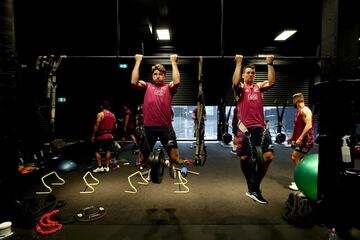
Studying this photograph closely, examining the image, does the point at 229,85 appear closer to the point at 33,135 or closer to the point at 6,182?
the point at 33,135

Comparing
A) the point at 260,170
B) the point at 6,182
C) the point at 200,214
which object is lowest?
the point at 200,214

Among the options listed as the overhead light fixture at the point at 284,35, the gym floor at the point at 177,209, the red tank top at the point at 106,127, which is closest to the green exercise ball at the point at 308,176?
the gym floor at the point at 177,209

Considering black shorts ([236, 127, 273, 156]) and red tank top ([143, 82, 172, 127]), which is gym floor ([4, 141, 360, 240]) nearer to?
black shorts ([236, 127, 273, 156])

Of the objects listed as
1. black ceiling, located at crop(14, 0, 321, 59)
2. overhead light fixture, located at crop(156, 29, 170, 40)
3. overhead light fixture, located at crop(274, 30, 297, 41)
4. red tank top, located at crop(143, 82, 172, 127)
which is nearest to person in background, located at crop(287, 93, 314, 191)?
black ceiling, located at crop(14, 0, 321, 59)

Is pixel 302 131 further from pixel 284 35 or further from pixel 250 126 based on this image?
pixel 284 35

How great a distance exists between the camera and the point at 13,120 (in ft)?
9.57

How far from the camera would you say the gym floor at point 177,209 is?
273cm

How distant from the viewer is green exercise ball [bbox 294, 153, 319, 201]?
296 cm

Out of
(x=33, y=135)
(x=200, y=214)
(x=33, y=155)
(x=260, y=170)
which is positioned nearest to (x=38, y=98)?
(x=33, y=135)

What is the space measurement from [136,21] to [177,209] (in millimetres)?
4830

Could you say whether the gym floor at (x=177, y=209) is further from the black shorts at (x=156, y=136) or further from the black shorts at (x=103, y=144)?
the black shorts at (x=156, y=136)

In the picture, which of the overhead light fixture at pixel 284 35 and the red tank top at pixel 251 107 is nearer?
the red tank top at pixel 251 107

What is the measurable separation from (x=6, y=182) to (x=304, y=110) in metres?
4.77

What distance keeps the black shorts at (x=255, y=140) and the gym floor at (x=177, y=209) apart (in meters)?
0.96
